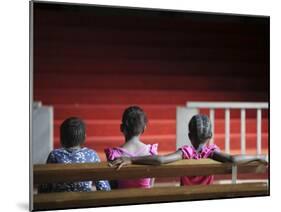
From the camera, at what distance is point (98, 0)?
3.71 meters

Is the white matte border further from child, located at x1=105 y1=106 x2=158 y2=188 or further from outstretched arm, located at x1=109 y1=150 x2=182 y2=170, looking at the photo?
outstretched arm, located at x1=109 y1=150 x2=182 y2=170

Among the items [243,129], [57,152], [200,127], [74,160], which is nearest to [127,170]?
[74,160]

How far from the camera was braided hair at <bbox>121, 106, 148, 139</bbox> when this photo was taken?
12.3 ft

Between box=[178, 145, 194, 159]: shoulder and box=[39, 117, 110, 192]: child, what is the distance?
19.7 inches

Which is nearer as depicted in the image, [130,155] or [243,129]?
[130,155]

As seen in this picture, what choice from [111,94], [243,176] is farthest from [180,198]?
[111,94]

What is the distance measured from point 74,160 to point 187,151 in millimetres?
687

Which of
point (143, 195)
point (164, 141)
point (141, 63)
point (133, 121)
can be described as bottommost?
point (143, 195)

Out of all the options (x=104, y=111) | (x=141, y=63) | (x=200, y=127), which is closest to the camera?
(x=104, y=111)

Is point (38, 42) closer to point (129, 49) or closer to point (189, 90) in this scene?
point (129, 49)

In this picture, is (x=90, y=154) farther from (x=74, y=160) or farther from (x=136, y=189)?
(x=136, y=189)

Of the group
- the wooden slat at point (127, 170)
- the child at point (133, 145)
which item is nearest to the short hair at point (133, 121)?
the child at point (133, 145)

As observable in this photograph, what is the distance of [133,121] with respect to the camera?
377cm

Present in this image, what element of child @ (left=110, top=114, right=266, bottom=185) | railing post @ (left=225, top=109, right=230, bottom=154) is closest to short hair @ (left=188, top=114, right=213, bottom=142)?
child @ (left=110, top=114, right=266, bottom=185)
